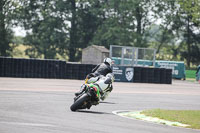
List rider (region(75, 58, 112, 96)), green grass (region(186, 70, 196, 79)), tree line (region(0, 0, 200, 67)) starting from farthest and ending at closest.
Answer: tree line (region(0, 0, 200, 67)) → green grass (region(186, 70, 196, 79)) → rider (region(75, 58, 112, 96))

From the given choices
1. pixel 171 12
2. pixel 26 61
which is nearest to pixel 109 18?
pixel 171 12

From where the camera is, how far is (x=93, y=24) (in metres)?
75.5

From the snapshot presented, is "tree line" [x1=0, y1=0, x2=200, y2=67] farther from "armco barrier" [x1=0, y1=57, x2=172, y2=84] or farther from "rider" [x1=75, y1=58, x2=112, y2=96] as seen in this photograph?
"rider" [x1=75, y1=58, x2=112, y2=96]

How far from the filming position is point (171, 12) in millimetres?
71500

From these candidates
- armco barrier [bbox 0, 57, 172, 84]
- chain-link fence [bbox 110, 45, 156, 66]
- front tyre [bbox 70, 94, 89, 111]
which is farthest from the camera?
chain-link fence [bbox 110, 45, 156, 66]

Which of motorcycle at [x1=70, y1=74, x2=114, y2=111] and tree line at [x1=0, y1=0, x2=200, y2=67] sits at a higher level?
tree line at [x1=0, y1=0, x2=200, y2=67]

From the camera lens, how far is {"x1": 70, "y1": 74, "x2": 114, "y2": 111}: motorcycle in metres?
12.6

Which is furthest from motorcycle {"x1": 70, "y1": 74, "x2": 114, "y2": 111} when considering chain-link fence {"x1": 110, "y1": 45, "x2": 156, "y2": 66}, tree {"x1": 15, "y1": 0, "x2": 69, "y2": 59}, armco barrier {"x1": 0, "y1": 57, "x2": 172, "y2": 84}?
tree {"x1": 15, "y1": 0, "x2": 69, "y2": 59}

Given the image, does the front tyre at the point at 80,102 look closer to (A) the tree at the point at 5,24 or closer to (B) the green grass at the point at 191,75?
(B) the green grass at the point at 191,75

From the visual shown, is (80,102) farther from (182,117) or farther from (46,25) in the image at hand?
(46,25)

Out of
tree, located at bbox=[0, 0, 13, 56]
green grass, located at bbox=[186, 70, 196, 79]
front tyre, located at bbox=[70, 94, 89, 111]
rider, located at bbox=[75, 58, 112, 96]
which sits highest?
tree, located at bbox=[0, 0, 13, 56]

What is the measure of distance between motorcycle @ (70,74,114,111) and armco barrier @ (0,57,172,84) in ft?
53.0

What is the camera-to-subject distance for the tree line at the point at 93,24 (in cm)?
6969

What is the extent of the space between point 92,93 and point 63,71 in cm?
1831
